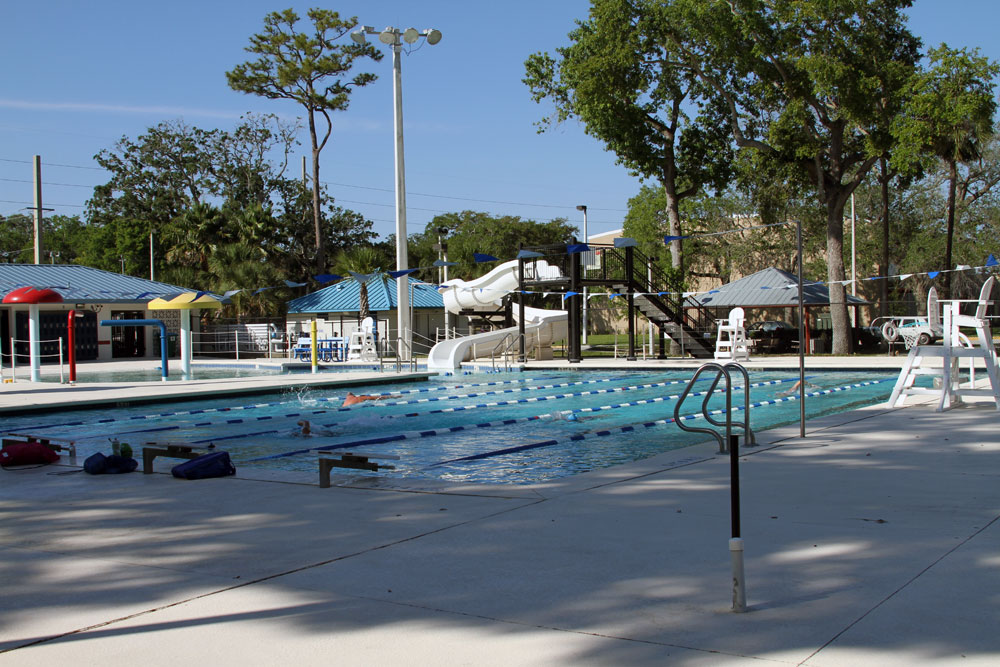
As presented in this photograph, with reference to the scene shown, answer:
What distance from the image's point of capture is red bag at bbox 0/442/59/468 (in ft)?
29.8

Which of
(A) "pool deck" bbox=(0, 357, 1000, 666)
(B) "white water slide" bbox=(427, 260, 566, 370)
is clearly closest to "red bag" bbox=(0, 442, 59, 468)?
(A) "pool deck" bbox=(0, 357, 1000, 666)

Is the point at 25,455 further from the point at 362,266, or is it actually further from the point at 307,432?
the point at 362,266

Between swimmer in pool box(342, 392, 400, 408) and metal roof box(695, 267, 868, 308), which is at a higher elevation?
metal roof box(695, 267, 868, 308)

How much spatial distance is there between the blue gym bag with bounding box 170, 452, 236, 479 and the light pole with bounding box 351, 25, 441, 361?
71.8ft

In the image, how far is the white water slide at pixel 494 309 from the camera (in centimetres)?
2777

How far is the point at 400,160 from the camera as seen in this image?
1270 inches

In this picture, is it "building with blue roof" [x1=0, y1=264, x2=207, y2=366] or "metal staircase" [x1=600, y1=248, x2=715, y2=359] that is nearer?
"metal staircase" [x1=600, y1=248, x2=715, y2=359]

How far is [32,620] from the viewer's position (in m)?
4.16

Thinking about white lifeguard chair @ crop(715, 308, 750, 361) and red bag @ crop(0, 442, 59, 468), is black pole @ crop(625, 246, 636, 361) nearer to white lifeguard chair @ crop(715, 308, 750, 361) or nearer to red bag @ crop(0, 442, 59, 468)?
white lifeguard chair @ crop(715, 308, 750, 361)

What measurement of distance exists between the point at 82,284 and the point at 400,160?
15.5m

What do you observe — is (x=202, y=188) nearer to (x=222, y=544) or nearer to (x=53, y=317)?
(x=53, y=317)

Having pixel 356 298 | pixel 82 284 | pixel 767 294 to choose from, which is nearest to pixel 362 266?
pixel 356 298

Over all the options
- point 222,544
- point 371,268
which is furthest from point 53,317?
point 222,544

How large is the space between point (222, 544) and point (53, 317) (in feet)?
111
